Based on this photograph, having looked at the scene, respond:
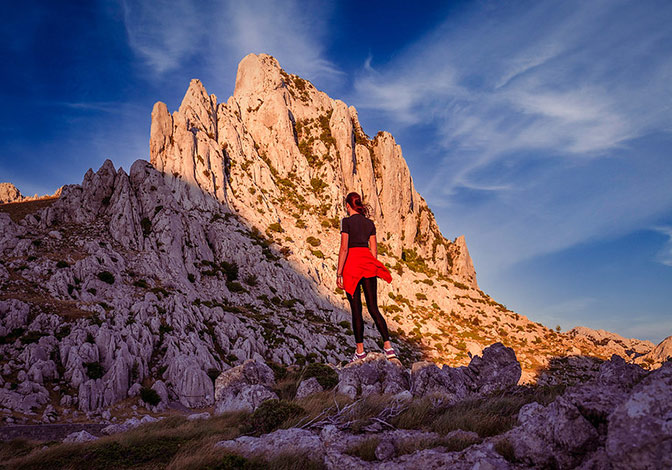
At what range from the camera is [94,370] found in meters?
23.1

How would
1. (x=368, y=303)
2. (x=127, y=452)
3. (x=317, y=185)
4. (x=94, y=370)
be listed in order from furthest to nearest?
(x=317, y=185)
(x=94, y=370)
(x=368, y=303)
(x=127, y=452)

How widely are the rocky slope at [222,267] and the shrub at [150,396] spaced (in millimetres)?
249

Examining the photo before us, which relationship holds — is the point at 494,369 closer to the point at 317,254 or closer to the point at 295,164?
the point at 317,254

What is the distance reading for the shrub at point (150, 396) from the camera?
23.3 m

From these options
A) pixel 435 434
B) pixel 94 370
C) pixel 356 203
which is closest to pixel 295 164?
pixel 94 370

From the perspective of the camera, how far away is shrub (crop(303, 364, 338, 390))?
556 inches

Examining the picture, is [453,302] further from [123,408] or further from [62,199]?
[62,199]

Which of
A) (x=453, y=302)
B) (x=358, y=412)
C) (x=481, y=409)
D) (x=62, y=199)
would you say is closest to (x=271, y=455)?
(x=358, y=412)

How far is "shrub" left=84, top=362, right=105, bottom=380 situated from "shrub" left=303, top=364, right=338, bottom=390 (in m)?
15.9

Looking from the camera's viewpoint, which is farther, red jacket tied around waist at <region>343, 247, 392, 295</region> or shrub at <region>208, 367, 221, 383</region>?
shrub at <region>208, 367, 221, 383</region>

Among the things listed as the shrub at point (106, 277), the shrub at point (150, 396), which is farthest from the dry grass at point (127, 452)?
the shrub at point (106, 277)

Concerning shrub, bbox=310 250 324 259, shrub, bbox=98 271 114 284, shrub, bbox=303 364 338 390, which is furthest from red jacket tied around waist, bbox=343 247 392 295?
shrub, bbox=310 250 324 259

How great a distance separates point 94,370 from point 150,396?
3990mm

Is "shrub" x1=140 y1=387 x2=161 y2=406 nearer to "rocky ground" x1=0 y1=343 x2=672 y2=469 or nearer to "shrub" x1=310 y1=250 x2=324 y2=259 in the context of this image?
Answer: "rocky ground" x1=0 y1=343 x2=672 y2=469
